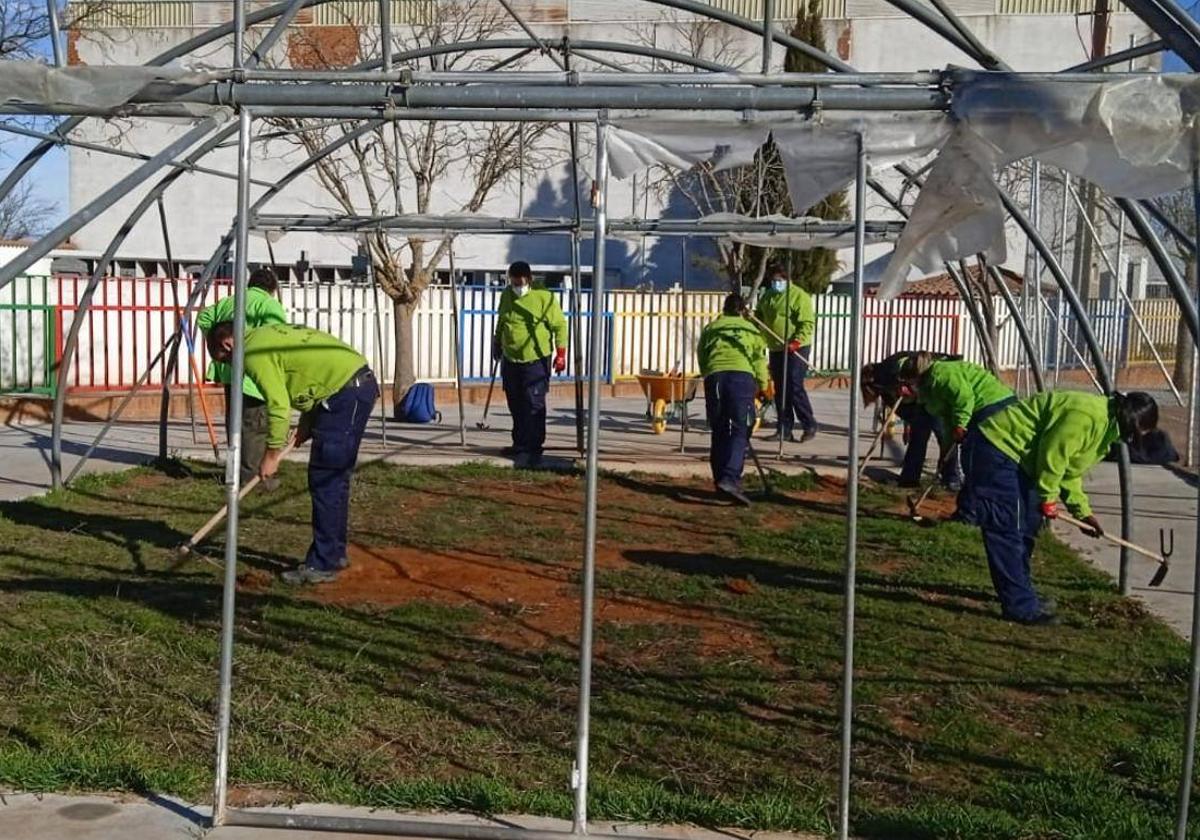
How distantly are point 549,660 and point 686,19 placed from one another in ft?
80.0

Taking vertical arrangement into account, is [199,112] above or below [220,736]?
above

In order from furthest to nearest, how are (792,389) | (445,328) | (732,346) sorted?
(445,328) → (792,389) → (732,346)

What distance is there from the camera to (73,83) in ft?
15.6

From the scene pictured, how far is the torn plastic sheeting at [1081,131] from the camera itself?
430 centimetres

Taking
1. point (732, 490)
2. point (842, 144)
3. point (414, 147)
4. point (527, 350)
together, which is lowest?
point (732, 490)

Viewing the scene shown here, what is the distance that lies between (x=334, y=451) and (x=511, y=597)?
4.49ft

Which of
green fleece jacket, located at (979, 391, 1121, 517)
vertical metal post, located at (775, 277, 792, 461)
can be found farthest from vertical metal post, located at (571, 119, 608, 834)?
vertical metal post, located at (775, 277, 792, 461)

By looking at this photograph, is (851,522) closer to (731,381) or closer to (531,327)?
(731,381)

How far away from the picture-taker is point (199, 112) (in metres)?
5.09

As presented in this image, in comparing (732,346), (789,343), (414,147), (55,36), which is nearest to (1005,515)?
(732,346)

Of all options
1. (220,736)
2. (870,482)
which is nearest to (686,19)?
(870,482)

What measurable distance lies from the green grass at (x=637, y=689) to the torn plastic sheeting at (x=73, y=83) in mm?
2437

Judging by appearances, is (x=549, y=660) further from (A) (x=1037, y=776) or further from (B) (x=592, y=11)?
(B) (x=592, y=11)

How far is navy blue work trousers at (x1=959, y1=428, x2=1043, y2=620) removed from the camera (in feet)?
24.2
